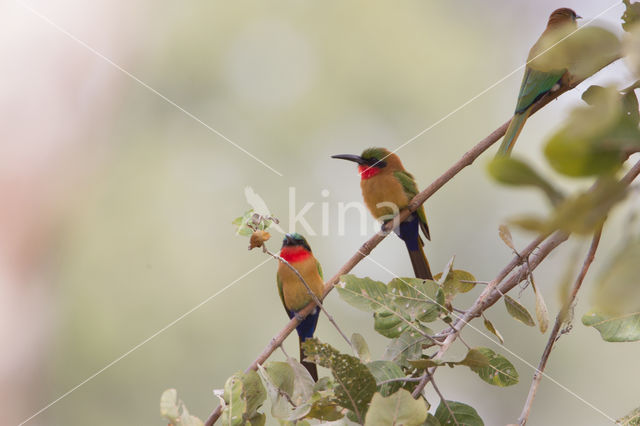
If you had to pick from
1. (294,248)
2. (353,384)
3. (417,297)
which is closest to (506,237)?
(417,297)

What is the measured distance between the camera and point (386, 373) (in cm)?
105

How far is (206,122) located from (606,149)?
775 cm

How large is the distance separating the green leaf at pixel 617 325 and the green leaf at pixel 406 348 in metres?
0.29

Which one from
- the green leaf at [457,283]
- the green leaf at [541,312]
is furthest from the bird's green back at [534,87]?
the green leaf at [541,312]

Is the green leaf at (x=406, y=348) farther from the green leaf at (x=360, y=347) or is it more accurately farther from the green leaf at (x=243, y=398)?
the green leaf at (x=243, y=398)

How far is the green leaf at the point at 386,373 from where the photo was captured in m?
1.04

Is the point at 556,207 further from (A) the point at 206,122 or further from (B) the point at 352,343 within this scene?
(A) the point at 206,122

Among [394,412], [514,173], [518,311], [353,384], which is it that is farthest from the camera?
[518,311]

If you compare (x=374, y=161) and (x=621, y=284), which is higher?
(x=621, y=284)

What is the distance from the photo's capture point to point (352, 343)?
4.02 ft

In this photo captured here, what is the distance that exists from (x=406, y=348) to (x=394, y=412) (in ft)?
1.02

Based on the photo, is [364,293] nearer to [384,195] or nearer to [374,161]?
[384,195]

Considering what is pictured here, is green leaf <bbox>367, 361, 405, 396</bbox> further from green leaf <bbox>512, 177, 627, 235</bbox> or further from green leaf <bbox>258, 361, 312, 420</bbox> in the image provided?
green leaf <bbox>512, 177, 627, 235</bbox>

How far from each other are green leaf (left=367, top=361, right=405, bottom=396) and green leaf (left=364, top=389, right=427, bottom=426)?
19cm
